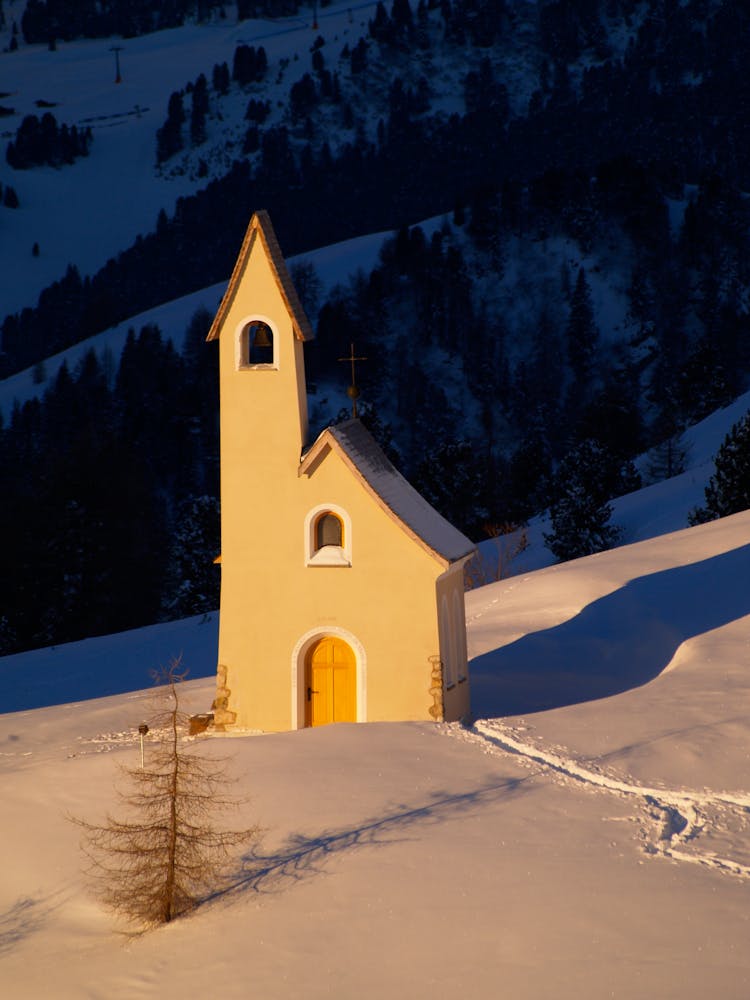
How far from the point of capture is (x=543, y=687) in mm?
29625

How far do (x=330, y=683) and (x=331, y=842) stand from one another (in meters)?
6.65

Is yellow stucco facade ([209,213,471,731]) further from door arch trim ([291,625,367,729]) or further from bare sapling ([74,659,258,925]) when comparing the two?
bare sapling ([74,659,258,925])

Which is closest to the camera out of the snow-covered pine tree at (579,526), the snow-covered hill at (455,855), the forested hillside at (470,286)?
the snow-covered hill at (455,855)

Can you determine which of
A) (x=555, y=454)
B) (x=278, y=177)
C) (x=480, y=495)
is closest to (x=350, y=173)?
(x=278, y=177)

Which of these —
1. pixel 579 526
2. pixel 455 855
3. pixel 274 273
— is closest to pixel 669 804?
pixel 455 855

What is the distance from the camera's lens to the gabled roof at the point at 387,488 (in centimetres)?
2544

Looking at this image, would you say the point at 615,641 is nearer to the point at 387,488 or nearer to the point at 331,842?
the point at 387,488

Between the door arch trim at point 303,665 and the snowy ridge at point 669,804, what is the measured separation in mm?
2566

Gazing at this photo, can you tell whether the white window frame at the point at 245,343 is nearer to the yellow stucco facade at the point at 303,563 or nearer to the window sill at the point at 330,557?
the yellow stucco facade at the point at 303,563

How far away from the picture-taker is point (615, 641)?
1307 inches

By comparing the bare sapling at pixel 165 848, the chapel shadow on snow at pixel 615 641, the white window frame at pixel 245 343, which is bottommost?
the bare sapling at pixel 165 848

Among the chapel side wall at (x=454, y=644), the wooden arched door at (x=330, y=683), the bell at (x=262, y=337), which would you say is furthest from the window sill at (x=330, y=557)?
the bell at (x=262, y=337)

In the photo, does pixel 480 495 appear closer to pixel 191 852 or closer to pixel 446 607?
pixel 446 607

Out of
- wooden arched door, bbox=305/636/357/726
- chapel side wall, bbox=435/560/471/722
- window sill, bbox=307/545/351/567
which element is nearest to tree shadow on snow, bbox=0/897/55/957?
wooden arched door, bbox=305/636/357/726
